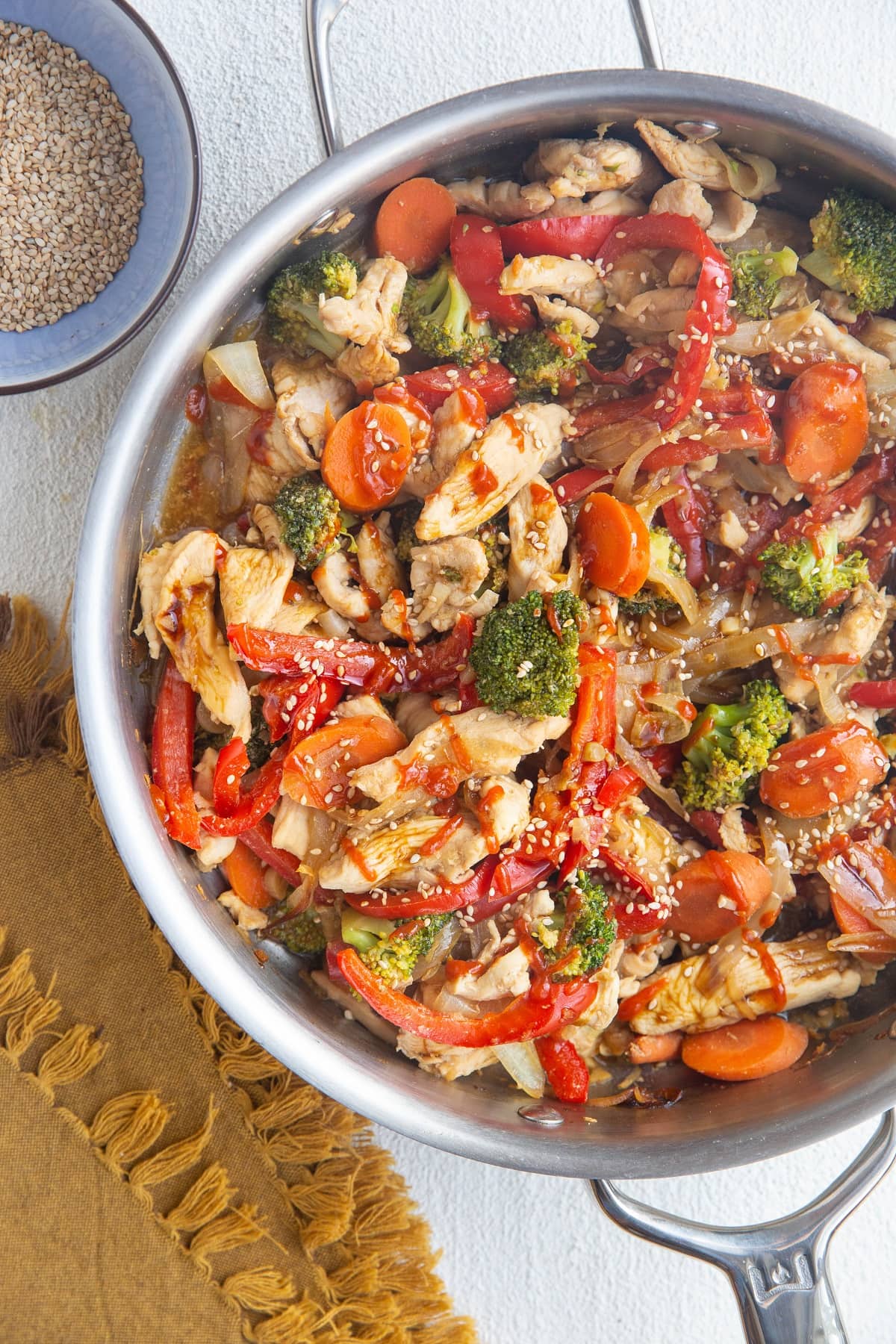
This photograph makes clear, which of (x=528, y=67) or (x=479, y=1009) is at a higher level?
(x=528, y=67)

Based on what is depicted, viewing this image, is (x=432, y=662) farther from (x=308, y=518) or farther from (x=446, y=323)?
(x=446, y=323)

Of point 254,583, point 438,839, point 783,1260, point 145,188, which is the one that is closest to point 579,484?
point 254,583

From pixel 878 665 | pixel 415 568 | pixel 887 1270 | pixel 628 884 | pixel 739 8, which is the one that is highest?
pixel 739 8

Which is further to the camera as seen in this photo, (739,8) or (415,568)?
(739,8)

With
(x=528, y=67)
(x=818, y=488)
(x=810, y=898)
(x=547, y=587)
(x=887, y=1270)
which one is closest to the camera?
(x=547, y=587)

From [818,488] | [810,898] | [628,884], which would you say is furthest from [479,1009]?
[818,488]

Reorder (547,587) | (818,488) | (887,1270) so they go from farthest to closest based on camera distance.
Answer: (887,1270) < (818,488) < (547,587)

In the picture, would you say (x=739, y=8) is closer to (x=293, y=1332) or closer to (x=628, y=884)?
(x=628, y=884)
